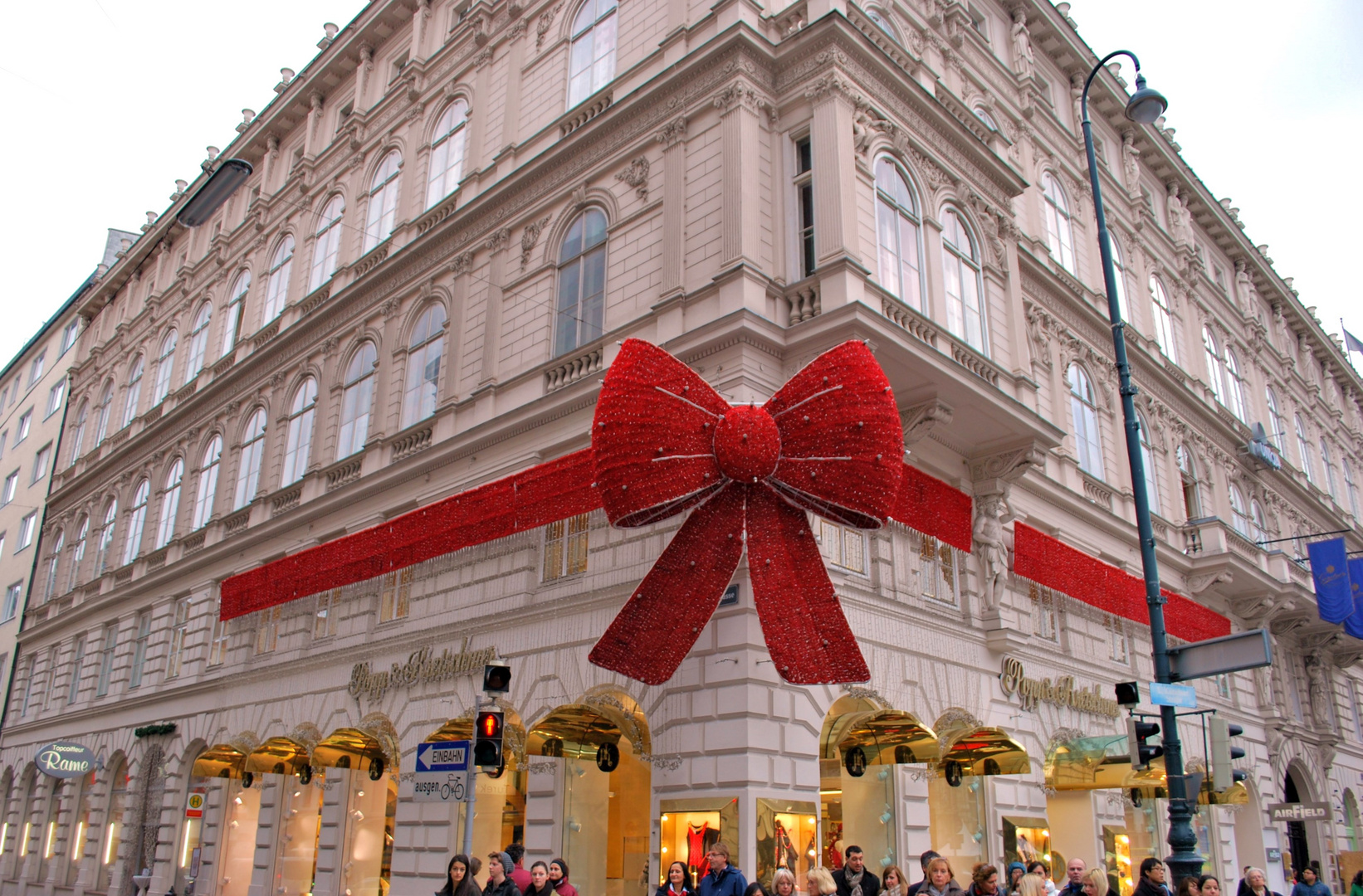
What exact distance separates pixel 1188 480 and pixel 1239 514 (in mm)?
3594

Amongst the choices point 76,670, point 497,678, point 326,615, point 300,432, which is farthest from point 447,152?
point 76,670

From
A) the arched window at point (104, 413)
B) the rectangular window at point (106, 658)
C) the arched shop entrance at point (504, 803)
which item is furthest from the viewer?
the arched window at point (104, 413)

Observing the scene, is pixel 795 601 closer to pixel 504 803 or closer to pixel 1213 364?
pixel 504 803

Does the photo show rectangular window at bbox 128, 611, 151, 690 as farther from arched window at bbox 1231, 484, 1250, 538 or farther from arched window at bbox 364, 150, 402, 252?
arched window at bbox 1231, 484, 1250, 538

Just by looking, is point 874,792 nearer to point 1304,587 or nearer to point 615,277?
point 615,277

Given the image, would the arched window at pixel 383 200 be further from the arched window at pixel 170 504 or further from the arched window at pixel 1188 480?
the arched window at pixel 1188 480

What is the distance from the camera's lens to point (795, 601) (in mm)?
13219

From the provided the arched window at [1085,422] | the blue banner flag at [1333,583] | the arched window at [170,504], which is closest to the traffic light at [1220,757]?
the arched window at [1085,422]

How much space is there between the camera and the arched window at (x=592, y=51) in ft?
69.9

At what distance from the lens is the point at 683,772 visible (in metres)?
14.0

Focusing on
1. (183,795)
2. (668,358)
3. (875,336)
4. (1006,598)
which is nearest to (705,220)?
(875,336)

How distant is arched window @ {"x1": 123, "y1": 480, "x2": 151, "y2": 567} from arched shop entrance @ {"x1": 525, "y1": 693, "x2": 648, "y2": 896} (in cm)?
2213

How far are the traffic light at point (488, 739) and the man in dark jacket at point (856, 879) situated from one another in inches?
146

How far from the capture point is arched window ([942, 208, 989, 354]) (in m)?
19.2
